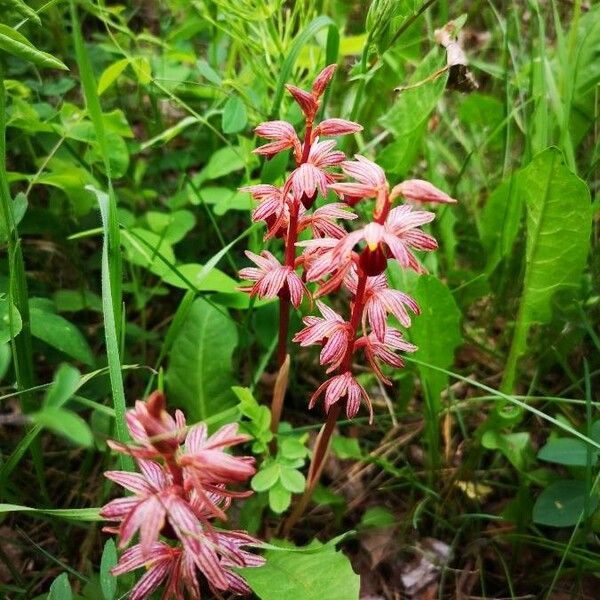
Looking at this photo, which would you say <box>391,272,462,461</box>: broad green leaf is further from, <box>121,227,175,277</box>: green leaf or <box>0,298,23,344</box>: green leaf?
<box>0,298,23,344</box>: green leaf

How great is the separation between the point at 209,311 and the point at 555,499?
1.02 metres

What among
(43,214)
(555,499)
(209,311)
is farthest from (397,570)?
(43,214)

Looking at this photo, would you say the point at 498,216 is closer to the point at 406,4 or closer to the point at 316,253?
the point at 406,4

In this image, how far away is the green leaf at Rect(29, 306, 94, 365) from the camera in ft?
5.50

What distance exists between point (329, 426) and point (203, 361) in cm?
52

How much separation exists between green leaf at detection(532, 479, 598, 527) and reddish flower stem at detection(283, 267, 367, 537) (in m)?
0.55

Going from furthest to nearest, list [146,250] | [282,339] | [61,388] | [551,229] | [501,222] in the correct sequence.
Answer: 1. [501,222]
2. [146,250]
3. [551,229]
4. [282,339]
5. [61,388]

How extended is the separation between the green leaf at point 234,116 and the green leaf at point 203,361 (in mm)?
477

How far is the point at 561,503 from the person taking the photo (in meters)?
1.70

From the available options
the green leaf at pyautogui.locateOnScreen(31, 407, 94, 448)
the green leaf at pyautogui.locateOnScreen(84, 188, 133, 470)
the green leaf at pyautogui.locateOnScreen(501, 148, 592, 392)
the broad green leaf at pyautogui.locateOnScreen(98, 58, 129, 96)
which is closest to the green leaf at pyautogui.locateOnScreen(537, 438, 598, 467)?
the green leaf at pyautogui.locateOnScreen(501, 148, 592, 392)

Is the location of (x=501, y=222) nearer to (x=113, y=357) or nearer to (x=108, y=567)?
(x=113, y=357)

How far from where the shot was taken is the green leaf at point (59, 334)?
5.50 feet

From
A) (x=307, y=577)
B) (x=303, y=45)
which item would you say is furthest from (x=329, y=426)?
(x=303, y=45)

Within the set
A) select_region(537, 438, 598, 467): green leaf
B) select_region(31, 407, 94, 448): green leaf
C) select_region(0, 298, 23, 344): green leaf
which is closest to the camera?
select_region(31, 407, 94, 448): green leaf
